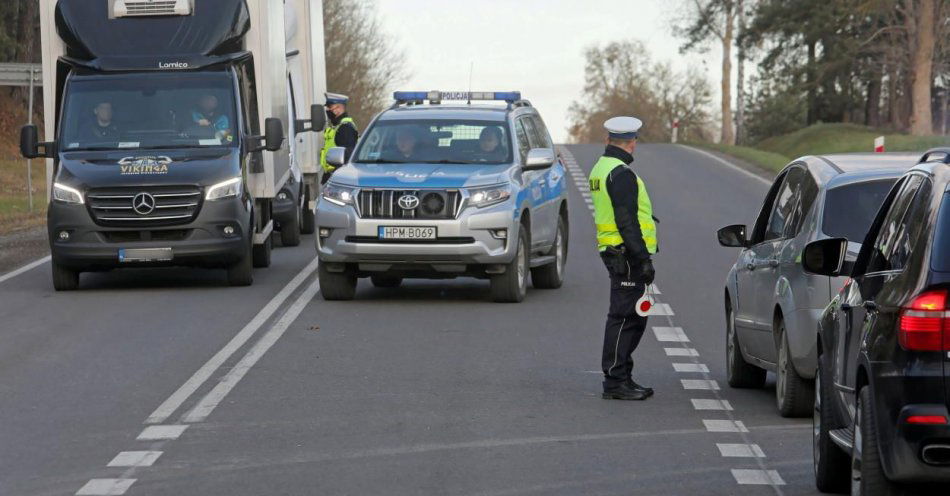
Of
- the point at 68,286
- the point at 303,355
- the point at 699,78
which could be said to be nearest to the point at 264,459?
the point at 303,355

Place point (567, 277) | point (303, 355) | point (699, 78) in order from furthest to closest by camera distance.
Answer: point (699, 78) → point (567, 277) → point (303, 355)

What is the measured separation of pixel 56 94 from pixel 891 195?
43.7 feet

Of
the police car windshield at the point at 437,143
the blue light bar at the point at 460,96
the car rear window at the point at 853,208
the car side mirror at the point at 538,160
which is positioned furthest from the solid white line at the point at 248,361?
the car rear window at the point at 853,208

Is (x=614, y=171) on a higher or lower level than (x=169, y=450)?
higher

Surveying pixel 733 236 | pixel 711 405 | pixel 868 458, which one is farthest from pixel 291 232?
pixel 868 458

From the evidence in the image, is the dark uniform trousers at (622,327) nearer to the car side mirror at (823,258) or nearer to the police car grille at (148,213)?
the car side mirror at (823,258)

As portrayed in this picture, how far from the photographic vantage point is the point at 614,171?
11.7 m

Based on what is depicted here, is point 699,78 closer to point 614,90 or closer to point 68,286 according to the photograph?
point 614,90

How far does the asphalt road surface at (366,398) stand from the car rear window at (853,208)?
1.18 m

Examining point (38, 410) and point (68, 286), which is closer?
point (38, 410)

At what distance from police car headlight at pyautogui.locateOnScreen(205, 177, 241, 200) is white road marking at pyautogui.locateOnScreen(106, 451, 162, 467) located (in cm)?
952

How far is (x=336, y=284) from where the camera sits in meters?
17.6

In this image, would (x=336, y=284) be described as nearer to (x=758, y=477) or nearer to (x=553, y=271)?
(x=553, y=271)

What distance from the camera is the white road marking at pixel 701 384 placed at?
12141 millimetres
